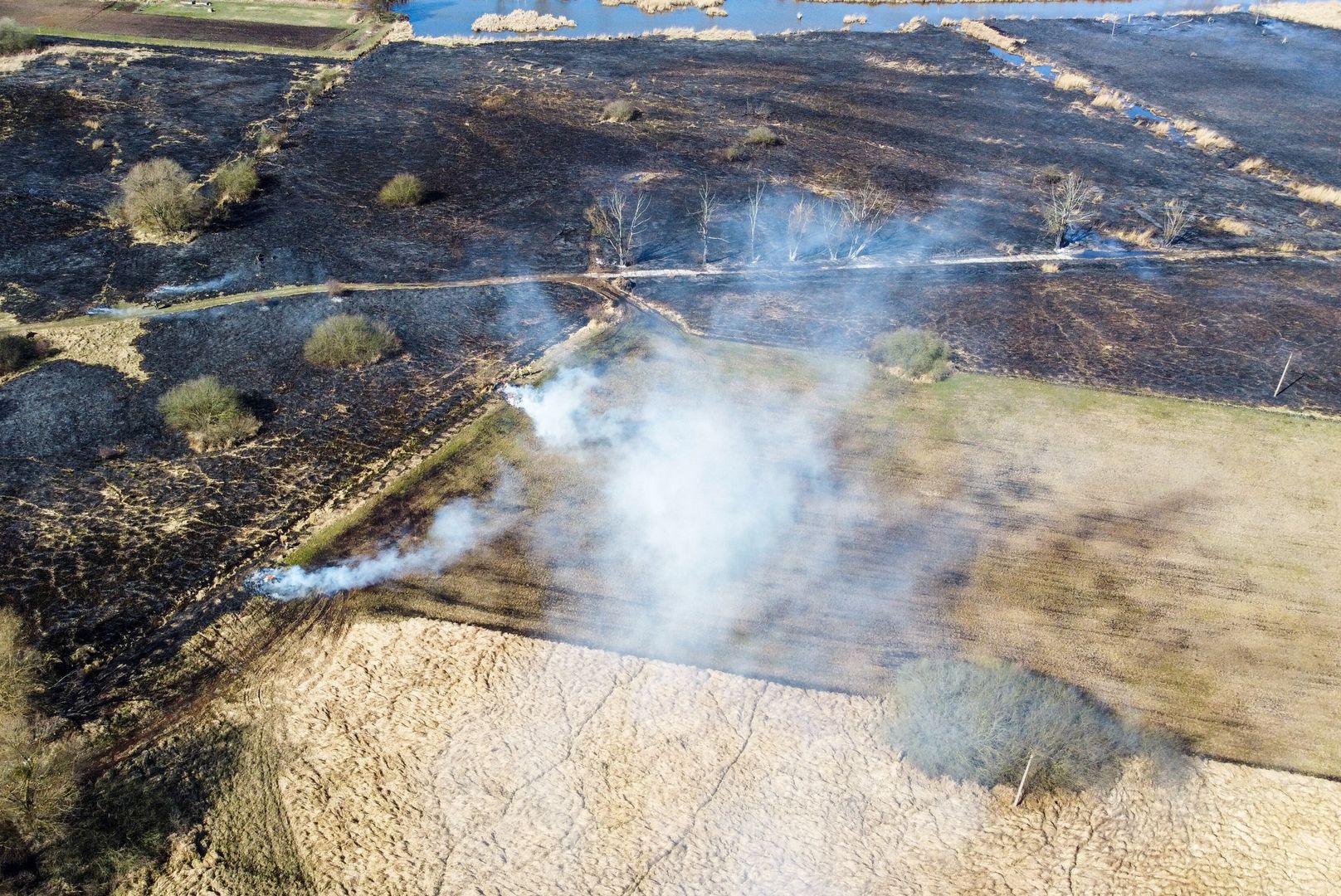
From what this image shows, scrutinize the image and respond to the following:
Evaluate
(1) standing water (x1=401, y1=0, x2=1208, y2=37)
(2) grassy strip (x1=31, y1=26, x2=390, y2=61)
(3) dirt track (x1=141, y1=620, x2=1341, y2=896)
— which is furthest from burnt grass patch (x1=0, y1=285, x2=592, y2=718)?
(1) standing water (x1=401, y1=0, x2=1208, y2=37)

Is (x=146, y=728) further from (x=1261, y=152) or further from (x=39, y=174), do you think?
(x=1261, y=152)

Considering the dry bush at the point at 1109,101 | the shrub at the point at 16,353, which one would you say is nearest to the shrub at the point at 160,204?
the shrub at the point at 16,353

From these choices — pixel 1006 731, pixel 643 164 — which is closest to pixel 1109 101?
pixel 643 164

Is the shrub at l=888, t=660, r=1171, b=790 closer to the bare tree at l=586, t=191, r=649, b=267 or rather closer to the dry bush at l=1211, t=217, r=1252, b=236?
the bare tree at l=586, t=191, r=649, b=267

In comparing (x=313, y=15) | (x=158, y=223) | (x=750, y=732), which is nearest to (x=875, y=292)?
(x=750, y=732)

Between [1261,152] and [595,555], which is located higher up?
[1261,152]

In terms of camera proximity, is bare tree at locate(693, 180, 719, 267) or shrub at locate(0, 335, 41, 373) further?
bare tree at locate(693, 180, 719, 267)

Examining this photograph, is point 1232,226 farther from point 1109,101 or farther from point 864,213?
point 1109,101
